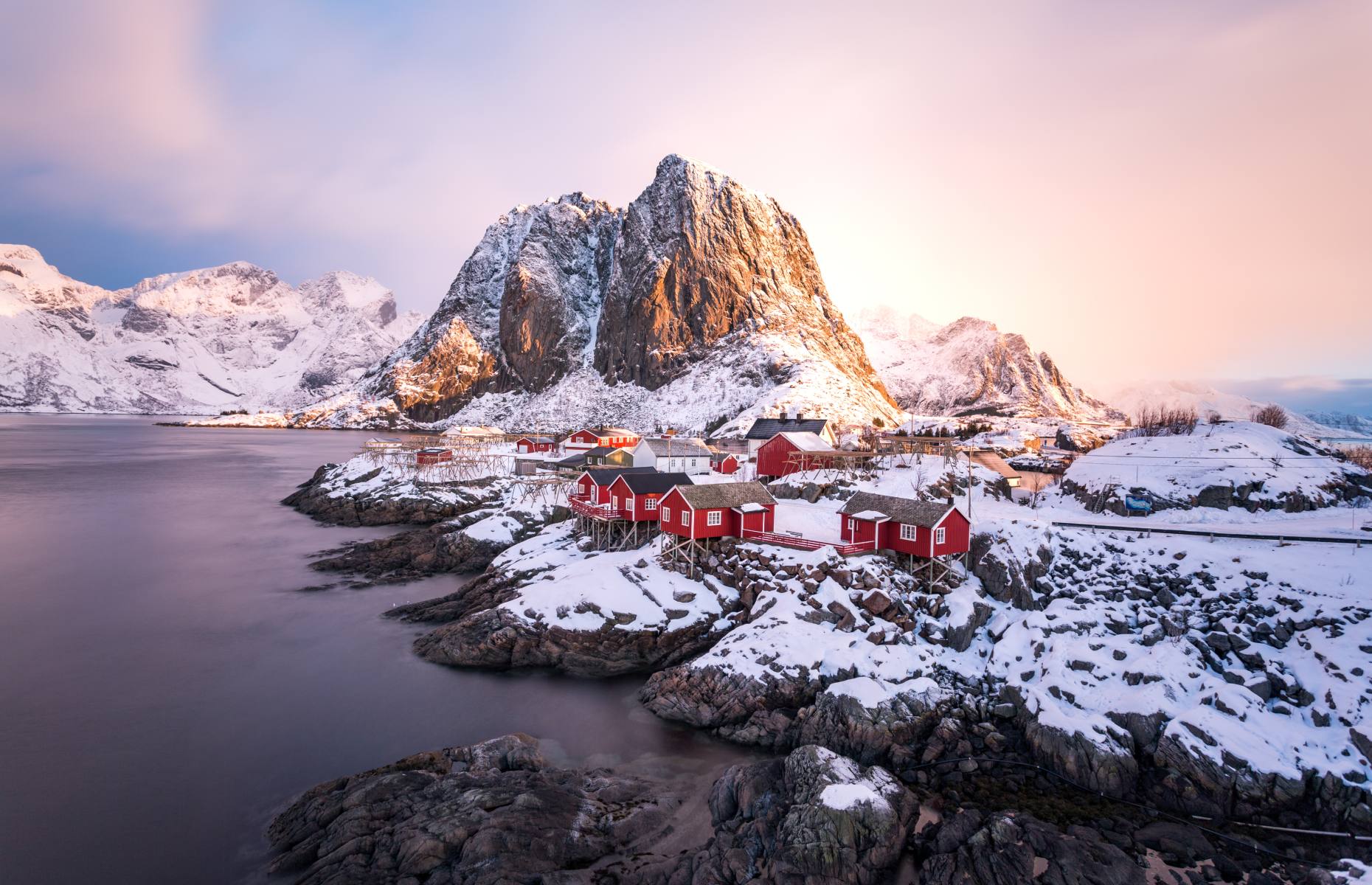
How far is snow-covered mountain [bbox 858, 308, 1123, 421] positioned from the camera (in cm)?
13600

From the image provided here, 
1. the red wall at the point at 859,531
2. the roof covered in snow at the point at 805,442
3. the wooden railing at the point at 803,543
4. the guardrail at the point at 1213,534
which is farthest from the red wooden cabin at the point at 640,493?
the guardrail at the point at 1213,534

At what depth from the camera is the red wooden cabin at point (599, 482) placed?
4016cm

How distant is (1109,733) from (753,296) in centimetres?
11858

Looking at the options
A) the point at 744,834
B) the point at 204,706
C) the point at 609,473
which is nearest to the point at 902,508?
the point at 744,834

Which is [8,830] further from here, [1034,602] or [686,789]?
[1034,602]

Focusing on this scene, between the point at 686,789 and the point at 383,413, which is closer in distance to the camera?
the point at 686,789

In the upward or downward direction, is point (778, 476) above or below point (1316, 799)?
above

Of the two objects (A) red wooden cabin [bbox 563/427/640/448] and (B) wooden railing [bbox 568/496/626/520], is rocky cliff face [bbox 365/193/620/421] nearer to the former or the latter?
(A) red wooden cabin [bbox 563/427/640/448]

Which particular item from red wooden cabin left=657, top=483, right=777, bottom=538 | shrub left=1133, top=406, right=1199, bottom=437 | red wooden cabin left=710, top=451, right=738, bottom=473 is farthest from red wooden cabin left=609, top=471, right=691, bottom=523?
shrub left=1133, top=406, right=1199, bottom=437

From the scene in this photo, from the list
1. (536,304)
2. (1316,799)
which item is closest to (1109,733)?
(1316,799)

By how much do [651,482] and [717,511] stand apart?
25.3 ft

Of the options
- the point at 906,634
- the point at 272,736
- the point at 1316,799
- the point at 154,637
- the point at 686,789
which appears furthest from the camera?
the point at 154,637

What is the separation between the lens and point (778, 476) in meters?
49.1

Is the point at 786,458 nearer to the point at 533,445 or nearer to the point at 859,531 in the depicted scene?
the point at 859,531
